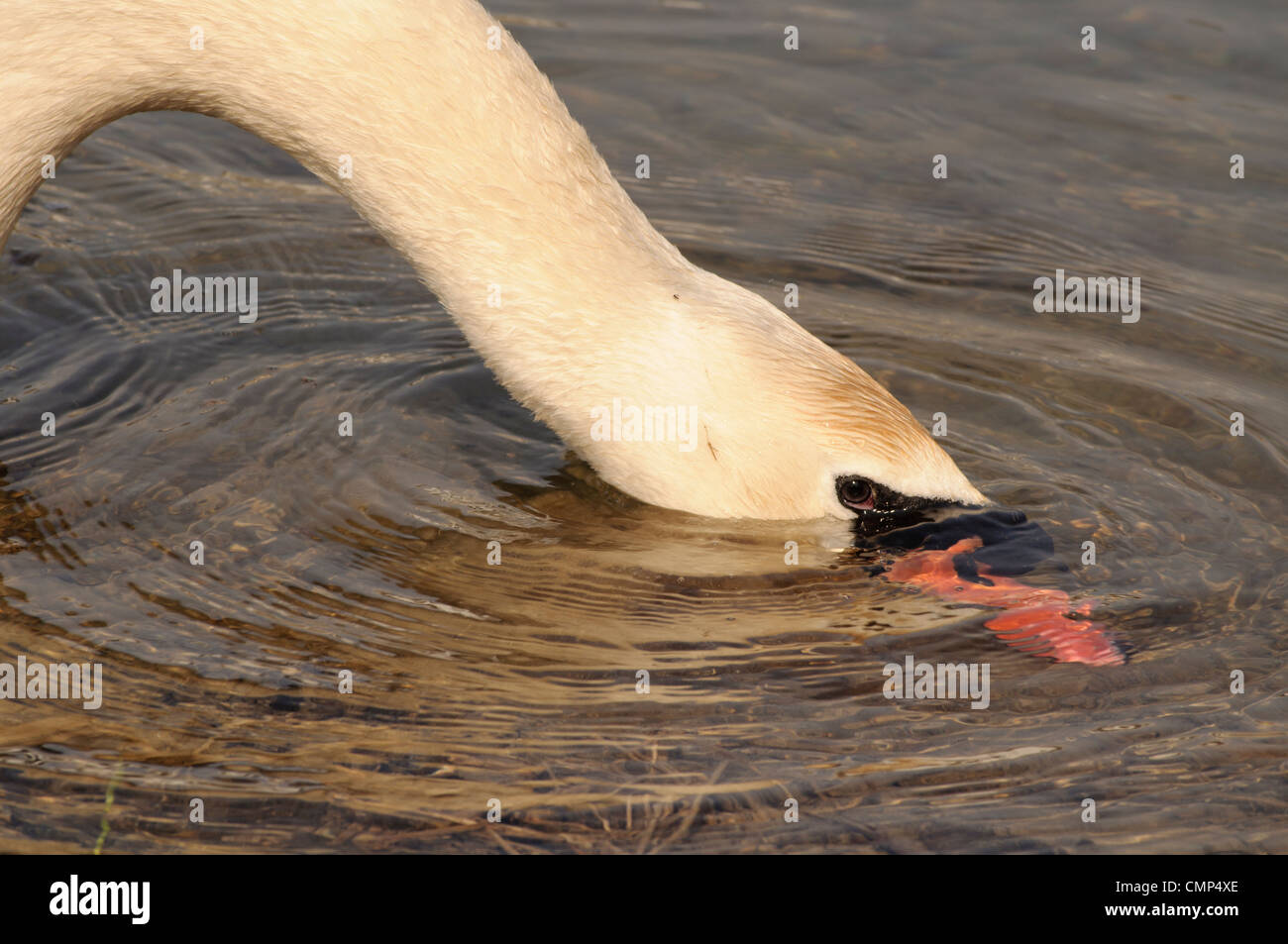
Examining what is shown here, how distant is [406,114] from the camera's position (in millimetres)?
4922

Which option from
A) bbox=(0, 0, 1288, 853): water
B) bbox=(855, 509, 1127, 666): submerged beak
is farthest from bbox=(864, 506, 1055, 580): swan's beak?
bbox=(0, 0, 1288, 853): water

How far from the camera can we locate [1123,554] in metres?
5.42

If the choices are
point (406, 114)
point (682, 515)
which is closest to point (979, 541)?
point (682, 515)

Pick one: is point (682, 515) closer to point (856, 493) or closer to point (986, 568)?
point (856, 493)

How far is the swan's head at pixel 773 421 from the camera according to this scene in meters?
4.84

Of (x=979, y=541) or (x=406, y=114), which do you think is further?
(x=979, y=541)

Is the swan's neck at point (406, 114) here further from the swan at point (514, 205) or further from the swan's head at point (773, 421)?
the swan's head at point (773, 421)

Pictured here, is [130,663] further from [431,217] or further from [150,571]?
[431,217]

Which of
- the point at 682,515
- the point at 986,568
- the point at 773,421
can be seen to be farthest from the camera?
the point at 682,515

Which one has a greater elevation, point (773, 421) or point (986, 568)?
point (773, 421)

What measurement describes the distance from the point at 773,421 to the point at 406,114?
1.55 m

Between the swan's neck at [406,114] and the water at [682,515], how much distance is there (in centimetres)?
94

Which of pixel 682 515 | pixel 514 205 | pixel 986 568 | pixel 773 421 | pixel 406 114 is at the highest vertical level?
pixel 406 114
